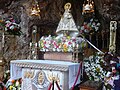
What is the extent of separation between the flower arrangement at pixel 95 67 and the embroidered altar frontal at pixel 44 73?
1.77 feet

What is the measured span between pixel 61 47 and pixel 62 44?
0.25 ft

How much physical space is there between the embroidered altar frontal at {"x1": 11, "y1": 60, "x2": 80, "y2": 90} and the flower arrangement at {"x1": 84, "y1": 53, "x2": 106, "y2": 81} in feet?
1.77

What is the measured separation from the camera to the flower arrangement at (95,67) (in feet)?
14.3

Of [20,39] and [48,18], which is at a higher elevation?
[48,18]

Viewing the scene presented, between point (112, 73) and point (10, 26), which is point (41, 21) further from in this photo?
point (112, 73)

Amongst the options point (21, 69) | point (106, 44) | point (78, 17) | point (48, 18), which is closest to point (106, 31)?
point (106, 44)

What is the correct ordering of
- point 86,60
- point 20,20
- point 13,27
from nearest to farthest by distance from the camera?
point 86,60 → point 13,27 → point 20,20

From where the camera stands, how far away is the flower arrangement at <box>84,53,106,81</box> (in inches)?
172

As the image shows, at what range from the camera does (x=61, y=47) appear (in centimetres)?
432

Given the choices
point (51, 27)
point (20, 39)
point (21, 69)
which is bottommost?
point (21, 69)

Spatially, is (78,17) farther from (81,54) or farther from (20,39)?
(20,39)

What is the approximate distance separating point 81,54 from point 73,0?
2.01 m

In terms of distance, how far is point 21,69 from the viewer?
176 inches

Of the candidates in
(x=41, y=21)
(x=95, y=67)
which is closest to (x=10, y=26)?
(x=41, y=21)
